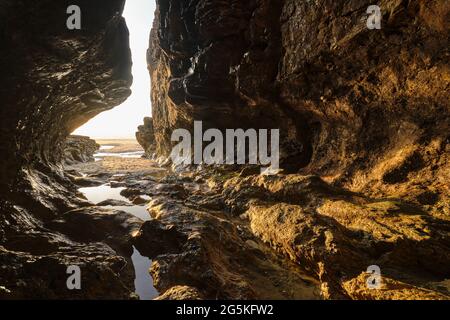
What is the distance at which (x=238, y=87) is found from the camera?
55.8 ft

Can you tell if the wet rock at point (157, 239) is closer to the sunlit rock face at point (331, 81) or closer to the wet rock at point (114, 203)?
the wet rock at point (114, 203)

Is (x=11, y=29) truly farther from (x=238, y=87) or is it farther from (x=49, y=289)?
(x=238, y=87)

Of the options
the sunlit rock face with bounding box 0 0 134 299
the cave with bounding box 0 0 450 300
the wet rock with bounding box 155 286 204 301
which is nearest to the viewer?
the wet rock with bounding box 155 286 204 301

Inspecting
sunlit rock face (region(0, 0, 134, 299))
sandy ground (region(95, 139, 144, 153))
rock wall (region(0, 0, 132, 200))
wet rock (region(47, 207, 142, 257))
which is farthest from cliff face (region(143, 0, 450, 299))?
sandy ground (region(95, 139, 144, 153))

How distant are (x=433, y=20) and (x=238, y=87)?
33.0 feet

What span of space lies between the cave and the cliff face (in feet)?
0.17

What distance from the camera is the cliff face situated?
6.29 metres

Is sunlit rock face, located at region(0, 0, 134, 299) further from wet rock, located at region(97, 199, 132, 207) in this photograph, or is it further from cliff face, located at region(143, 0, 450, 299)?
cliff face, located at region(143, 0, 450, 299)

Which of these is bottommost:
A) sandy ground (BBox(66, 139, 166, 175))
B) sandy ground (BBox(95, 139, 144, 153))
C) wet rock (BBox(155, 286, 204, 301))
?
wet rock (BBox(155, 286, 204, 301))

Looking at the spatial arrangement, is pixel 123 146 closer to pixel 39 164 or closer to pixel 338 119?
pixel 39 164

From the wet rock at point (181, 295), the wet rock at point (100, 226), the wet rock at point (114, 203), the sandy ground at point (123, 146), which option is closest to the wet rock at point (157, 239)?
the wet rock at point (100, 226)

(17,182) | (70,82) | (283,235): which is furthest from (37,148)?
(283,235)

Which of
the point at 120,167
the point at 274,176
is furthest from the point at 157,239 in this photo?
the point at 120,167

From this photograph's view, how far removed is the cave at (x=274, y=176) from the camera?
5828 millimetres
